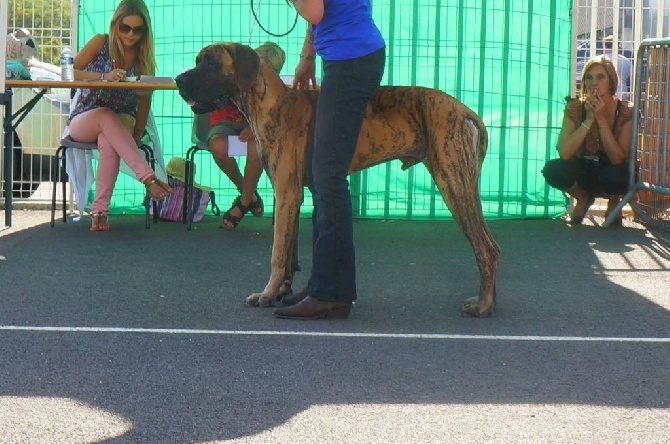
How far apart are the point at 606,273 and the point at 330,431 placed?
4.10m

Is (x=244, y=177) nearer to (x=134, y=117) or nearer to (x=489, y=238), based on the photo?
(x=134, y=117)

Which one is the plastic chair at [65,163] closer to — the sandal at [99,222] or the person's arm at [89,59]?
the sandal at [99,222]

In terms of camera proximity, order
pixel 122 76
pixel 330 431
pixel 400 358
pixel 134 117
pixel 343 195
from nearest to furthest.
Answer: pixel 330 431, pixel 400 358, pixel 343 195, pixel 122 76, pixel 134 117

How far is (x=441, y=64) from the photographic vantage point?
1056cm

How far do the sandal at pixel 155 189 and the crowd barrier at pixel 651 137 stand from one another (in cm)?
350

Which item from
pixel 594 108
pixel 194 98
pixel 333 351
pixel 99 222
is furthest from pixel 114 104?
pixel 333 351

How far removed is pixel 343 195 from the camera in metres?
5.97

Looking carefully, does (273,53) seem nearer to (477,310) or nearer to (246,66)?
(246,66)

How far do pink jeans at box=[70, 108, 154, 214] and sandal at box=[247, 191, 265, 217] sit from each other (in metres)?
0.94

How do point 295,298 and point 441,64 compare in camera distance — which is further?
point 441,64

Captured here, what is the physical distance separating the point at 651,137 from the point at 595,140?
459mm

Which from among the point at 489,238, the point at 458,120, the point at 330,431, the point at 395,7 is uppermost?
the point at 395,7

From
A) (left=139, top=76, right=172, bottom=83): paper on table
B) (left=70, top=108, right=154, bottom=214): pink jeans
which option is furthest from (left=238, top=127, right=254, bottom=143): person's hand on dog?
(left=70, top=108, right=154, bottom=214): pink jeans

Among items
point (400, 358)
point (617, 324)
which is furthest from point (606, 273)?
point (400, 358)
